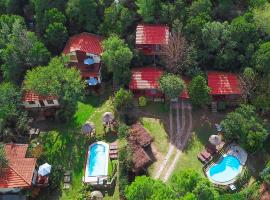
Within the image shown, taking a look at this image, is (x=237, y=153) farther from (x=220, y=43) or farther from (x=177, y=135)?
(x=220, y=43)

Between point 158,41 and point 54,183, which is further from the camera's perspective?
→ point 158,41

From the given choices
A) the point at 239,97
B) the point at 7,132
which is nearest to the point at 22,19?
the point at 7,132

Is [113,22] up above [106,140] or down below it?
above

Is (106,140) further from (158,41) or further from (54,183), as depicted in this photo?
(158,41)

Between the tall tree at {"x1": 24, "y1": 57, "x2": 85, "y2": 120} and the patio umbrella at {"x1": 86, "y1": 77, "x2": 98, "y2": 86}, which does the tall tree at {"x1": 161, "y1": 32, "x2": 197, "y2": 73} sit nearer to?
the patio umbrella at {"x1": 86, "y1": 77, "x2": 98, "y2": 86}

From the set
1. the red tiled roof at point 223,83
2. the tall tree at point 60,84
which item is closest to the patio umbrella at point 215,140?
the red tiled roof at point 223,83

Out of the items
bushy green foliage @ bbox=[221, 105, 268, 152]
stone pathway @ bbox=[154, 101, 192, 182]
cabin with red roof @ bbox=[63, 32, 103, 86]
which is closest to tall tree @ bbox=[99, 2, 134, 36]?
cabin with red roof @ bbox=[63, 32, 103, 86]

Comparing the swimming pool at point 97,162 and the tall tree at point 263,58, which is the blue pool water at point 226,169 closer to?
the tall tree at point 263,58
